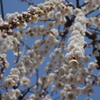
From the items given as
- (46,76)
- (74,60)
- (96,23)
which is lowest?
(74,60)

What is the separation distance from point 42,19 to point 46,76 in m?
1.29

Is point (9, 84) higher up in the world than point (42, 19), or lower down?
lower down

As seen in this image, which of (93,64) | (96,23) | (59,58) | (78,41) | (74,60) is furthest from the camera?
(93,64)

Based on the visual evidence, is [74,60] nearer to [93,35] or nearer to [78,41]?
[78,41]

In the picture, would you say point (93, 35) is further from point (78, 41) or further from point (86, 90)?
point (78, 41)

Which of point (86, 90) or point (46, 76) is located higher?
point (46, 76)

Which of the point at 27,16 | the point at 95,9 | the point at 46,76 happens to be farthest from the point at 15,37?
the point at 95,9

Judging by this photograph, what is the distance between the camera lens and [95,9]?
169 inches

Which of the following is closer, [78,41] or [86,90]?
[78,41]

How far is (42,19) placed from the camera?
4.34 metres

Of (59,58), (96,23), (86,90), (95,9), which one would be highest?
(95,9)

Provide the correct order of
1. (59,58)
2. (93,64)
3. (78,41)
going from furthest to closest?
(93,64) → (59,58) → (78,41)

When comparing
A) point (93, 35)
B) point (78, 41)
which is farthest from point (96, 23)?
point (78, 41)

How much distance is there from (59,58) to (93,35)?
1.08 meters
